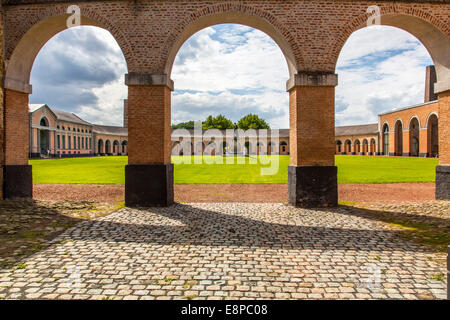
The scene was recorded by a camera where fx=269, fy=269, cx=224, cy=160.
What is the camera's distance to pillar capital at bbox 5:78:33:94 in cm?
910

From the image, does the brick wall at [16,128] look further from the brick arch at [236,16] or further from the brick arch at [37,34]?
the brick arch at [236,16]

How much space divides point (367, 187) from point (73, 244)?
1230 centimetres

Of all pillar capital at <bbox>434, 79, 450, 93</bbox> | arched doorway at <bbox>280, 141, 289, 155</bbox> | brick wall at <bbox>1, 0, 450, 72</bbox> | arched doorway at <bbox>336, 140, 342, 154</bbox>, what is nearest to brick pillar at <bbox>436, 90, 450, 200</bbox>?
pillar capital at <bbox>434, 79, 450, 93</bbox>

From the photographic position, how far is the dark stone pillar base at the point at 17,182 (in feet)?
30.6

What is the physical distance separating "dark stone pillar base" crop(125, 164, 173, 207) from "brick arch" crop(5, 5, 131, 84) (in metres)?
3.54

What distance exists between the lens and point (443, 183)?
363 inches

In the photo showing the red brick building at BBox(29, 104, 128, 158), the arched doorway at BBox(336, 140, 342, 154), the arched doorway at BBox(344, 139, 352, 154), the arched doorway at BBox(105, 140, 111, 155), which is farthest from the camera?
the arched doorway at BBox(336, 140, 342, 154)

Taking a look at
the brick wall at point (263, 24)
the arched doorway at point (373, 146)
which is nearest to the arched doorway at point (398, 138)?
the arched doorway at point (373, 146)

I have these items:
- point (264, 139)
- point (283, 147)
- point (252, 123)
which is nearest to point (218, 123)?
point (252, 123)

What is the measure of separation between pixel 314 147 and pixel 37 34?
32.8 feet

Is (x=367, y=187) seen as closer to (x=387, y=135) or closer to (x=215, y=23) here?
(x=215, y=23)

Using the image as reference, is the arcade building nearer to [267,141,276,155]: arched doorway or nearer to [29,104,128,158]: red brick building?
[29,104,128,158]: red brick building

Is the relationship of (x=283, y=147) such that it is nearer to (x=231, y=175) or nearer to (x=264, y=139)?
(x=264, y=139)
